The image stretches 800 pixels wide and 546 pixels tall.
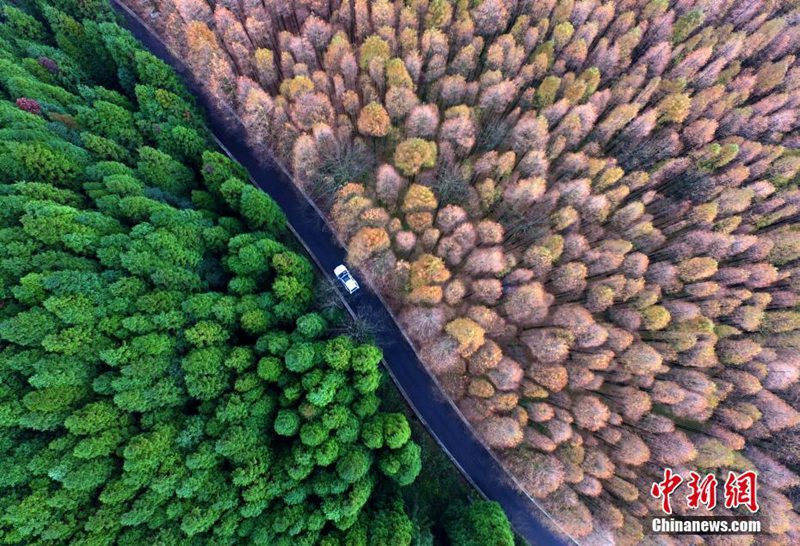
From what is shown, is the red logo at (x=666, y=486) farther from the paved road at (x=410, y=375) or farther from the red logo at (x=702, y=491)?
the paved road at (x=410, y=375)

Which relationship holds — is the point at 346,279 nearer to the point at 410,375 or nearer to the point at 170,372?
the point at 410,375

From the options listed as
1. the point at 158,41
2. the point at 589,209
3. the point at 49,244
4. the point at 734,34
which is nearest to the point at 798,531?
the point at 589,209

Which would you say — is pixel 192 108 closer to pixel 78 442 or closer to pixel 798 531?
pixel 78 442

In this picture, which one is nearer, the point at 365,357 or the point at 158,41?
the point at 365,357

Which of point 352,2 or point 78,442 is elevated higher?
point 352,2

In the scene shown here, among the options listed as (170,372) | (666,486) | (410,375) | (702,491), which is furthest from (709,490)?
(170,372)
